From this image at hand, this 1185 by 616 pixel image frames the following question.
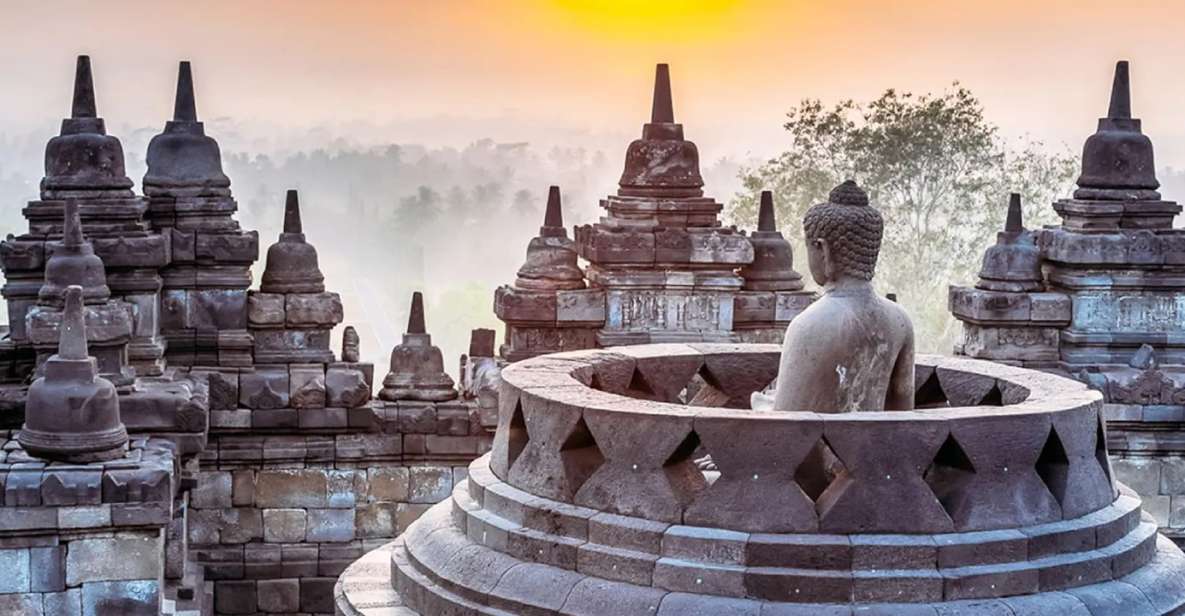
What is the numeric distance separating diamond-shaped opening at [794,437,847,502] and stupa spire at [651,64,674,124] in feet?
25.8

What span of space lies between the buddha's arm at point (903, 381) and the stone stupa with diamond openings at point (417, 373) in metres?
6.64

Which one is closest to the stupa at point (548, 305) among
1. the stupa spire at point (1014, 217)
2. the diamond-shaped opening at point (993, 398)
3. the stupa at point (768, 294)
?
the stupa at point (768, 294)

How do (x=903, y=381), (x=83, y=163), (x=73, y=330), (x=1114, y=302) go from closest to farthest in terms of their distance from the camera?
(x=903, y=381) < (x=73, y=330) < (x=83, y=163) < (x=1114, y=302)

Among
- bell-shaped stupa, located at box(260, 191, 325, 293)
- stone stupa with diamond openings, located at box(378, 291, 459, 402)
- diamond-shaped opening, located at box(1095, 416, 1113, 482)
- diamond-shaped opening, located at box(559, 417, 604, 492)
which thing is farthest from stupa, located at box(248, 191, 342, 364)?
diamond-shaped opening, located at box(1095, 416, 1113, 482)

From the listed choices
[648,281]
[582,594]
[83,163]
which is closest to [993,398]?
[582,594]

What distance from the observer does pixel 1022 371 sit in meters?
12.3

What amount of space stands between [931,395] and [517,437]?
8.29 feet

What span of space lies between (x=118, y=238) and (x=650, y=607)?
25.4ft

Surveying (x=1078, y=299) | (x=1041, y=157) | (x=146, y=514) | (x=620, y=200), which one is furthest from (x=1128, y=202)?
(x=1041, y=157)

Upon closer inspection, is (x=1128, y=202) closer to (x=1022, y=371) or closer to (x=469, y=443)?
(x=469, y=443)

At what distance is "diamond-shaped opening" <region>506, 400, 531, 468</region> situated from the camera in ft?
37.5

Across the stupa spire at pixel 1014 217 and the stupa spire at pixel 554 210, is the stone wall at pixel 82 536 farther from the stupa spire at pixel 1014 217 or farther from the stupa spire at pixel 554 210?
the stupa spire at pixel 1014 217

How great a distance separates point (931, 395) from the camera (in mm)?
12758

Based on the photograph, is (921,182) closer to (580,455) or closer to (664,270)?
(664,270)
